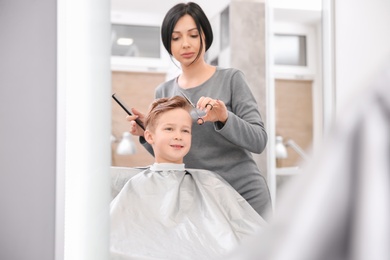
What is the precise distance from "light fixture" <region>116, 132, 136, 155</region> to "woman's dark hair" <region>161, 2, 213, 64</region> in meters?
0.37

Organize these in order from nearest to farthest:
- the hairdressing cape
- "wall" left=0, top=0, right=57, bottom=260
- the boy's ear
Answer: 1. the hairdressing cape
2. the boy's ear
3. "wall" left=0, top=0, right=57, bottom=260

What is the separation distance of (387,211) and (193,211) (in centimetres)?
182

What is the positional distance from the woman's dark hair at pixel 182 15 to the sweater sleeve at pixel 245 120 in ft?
0.60

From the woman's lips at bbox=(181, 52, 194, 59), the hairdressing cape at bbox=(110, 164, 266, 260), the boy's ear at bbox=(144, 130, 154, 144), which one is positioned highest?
the woman's lips at bbox=(181, 52, 194, 59)

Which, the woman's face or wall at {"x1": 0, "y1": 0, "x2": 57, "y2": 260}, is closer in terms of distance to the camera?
the woman's face

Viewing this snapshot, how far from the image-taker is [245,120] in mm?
2131

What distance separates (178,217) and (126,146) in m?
0.35

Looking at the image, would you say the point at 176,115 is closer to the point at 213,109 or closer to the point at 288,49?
the point at 213,109

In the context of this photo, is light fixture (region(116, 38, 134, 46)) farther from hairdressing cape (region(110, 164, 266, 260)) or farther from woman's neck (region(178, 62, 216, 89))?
hairdressing cape (region(110, 164, 266, 260))

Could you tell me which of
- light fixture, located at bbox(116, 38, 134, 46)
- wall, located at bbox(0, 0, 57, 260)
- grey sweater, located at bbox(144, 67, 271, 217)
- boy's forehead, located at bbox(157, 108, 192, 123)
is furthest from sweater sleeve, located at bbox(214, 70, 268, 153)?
wall, located at bbox(0, 0, 57, 260)

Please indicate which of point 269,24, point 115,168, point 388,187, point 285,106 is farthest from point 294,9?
point 388,187

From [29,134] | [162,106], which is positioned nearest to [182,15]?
[162,106]

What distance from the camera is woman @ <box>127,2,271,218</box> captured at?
83.4 inches

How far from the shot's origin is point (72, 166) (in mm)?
2471
